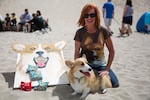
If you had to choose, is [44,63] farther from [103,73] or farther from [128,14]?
[128,14]

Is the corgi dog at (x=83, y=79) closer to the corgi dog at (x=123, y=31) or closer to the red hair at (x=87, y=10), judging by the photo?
the red hair at (x=87, y=10)

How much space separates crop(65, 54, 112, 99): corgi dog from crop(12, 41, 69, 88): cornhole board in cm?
60

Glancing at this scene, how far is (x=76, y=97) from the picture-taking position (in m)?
4.67

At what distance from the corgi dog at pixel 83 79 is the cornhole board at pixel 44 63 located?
604 mm

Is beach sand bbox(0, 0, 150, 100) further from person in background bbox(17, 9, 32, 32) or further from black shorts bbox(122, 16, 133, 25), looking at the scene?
person in background bbox(17, 9, 32, 32)

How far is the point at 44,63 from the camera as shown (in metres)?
5.57

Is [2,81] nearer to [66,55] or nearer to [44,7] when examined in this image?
[66,55]

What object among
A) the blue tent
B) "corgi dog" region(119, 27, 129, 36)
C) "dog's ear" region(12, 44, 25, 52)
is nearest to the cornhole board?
"dog's ear" region(12, 44, 25, 52)

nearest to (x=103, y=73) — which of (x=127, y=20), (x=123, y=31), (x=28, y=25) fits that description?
(x=123, y=31)

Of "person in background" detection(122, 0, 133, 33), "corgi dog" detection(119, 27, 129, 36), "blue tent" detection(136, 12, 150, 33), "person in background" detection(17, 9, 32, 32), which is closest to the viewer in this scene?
"corgi dog" detection(119, 27, 129, 36)

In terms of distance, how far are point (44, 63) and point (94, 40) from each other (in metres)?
1.13

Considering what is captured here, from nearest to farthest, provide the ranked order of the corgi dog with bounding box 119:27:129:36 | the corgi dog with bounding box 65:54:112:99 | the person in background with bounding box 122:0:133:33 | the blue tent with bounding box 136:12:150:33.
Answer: the corgi dog with bounding box 65:54:112:99 < the corgi dog with bounding box 119:27:129:36 < the person in background with bounding box 122:0:133:33 < the blue tent with bounding box 136:12:150:33

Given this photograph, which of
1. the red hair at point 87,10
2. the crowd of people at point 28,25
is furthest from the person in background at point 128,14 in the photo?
the red hair at point 87,10

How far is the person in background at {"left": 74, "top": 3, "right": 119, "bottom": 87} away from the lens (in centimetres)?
485
